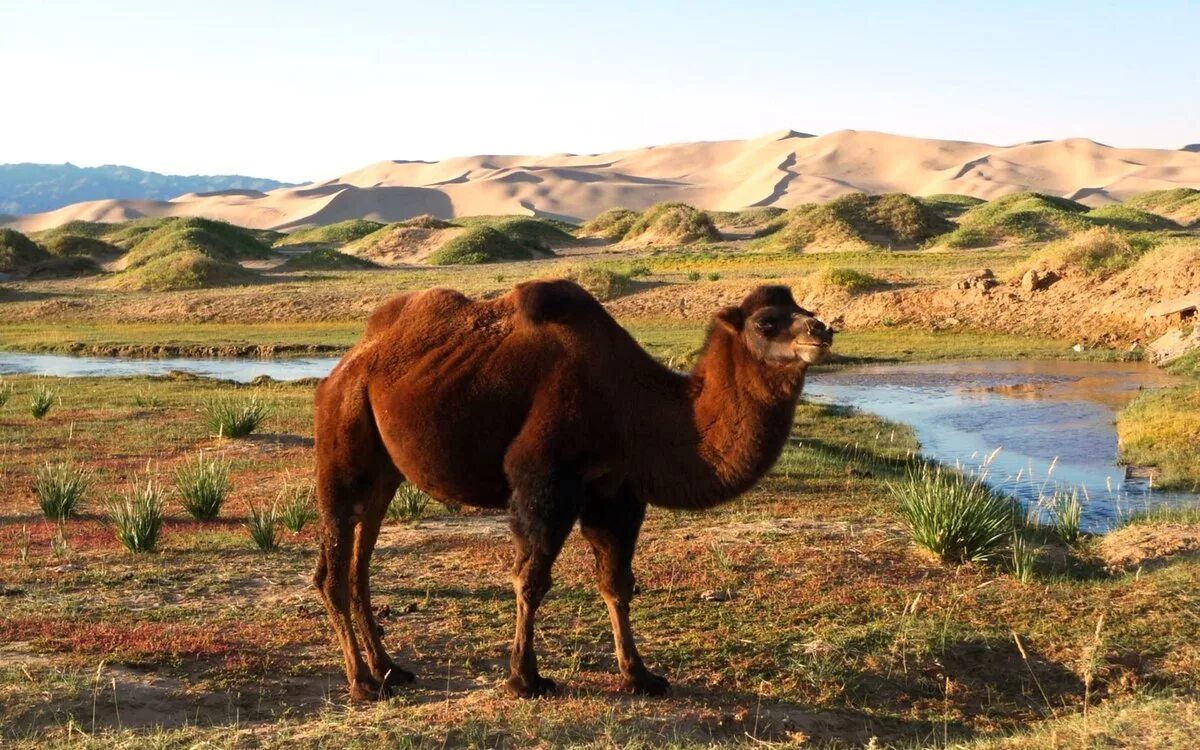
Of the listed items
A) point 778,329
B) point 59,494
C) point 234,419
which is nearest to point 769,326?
point 778,329

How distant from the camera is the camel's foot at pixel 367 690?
7164mm

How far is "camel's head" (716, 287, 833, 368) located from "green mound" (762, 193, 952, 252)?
5618 centimetres

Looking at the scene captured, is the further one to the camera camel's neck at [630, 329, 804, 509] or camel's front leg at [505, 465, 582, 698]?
camel's front leg at [505, 465, 582, 698]

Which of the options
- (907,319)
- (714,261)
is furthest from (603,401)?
(714,261)

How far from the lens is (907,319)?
34594 mm

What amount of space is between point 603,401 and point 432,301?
142cm

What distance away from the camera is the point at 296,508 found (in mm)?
11953

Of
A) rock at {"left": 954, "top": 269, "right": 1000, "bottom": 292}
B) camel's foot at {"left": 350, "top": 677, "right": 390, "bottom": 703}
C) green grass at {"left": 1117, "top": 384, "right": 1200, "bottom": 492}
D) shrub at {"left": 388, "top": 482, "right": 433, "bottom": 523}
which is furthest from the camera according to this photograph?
rock at {"left": 954, "top": 269, "right": 1000, "bottom": 292}

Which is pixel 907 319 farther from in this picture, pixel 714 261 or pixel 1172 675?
pixel 1172 675

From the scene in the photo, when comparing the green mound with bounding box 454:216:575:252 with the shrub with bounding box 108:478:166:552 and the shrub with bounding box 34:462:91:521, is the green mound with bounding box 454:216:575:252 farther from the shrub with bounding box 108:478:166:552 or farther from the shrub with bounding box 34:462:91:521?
the shrub with bounding box 108:478:166:552

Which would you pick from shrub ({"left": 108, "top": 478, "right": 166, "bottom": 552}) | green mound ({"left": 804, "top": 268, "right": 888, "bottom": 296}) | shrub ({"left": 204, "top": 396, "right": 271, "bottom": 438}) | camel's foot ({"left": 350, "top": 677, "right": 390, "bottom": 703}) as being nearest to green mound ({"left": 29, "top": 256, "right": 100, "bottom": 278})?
green mound ({"left": 804, "top": 268, "right": 888, "bottom": 296})

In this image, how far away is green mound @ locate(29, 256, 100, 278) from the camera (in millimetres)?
60156

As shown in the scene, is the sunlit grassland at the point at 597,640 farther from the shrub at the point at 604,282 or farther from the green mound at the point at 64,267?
the green mound at the point at 64,267

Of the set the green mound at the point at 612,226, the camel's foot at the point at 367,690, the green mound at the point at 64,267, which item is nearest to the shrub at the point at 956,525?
the camel's foot at the point at 367,690
